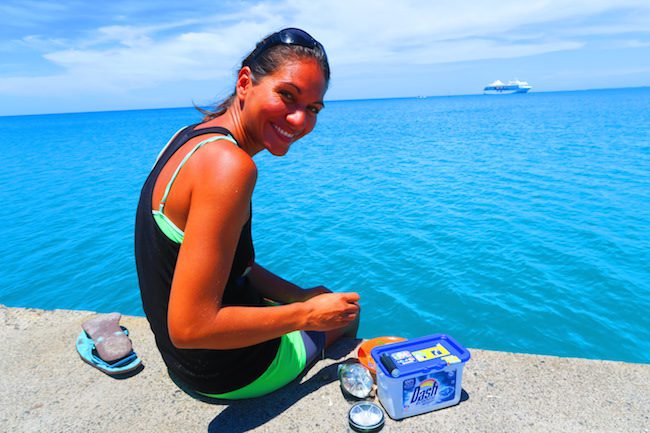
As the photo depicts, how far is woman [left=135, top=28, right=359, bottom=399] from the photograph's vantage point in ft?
5.34

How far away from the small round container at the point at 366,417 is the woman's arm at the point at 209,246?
3.31ft

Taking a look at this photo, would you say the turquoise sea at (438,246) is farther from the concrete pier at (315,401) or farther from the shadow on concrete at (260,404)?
the shadow on concrete at (260,404)

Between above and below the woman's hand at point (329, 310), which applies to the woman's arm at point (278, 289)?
below

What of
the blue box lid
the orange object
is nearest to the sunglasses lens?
the blue box lid

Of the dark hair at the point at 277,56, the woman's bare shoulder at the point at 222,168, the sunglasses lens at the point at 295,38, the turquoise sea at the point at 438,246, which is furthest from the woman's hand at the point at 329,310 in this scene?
the turquoise sea at the point at 438,246

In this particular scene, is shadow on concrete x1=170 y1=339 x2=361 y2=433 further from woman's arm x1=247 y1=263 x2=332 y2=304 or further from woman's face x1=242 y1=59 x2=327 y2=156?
woman's face x1=242 y1=59 x2=327 y2=156

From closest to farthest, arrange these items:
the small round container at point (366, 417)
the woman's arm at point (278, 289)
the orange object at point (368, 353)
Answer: the small round container at point (366, 417), the orange object at point (368, 353), the woman's arm at point (278, 289)

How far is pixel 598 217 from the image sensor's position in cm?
1071

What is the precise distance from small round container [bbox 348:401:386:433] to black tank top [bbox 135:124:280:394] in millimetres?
586

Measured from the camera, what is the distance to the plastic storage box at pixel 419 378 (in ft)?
7.59

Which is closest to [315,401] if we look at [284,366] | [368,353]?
[284,366]

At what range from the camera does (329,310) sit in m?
2.16

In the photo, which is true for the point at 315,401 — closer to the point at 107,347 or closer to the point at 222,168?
the point at 107,347

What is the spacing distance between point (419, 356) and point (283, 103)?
168cm
